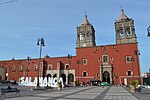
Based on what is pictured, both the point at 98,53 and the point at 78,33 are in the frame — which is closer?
the point at 98,53

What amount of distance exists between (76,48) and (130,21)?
17677 millimetres

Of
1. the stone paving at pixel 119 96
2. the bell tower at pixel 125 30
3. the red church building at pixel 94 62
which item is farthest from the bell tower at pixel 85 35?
the stone paving at pixel 119 96

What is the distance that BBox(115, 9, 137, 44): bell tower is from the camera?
4906 cm

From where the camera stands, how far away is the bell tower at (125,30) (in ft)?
161

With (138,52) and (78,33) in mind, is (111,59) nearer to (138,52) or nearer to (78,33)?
(138,52)

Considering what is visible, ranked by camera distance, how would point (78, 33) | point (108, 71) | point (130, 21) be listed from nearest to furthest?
point (108, 71) → point (130, 21) → point (78, 33)

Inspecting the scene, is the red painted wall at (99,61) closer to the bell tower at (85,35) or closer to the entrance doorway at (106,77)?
the entrance doorway at (106,77)

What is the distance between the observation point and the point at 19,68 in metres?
57.9

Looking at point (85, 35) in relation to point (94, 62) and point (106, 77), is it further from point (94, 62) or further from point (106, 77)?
point (106, 77)

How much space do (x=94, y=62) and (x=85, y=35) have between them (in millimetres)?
12152

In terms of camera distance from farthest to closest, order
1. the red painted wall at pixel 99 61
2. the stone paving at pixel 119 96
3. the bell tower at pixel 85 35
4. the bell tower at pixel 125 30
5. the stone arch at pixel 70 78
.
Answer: the bell tower at pixel 85 35
the stone arch at pixel 70 78
the bell tower at pixel 125 30
the red painted wall at pixel 99 61
the stone paving at pixel 119 96

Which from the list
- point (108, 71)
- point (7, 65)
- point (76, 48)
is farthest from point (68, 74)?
point (7, 65)

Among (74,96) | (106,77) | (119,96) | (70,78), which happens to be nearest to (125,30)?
(106,77)

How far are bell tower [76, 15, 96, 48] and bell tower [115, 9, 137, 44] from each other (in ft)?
28.4
